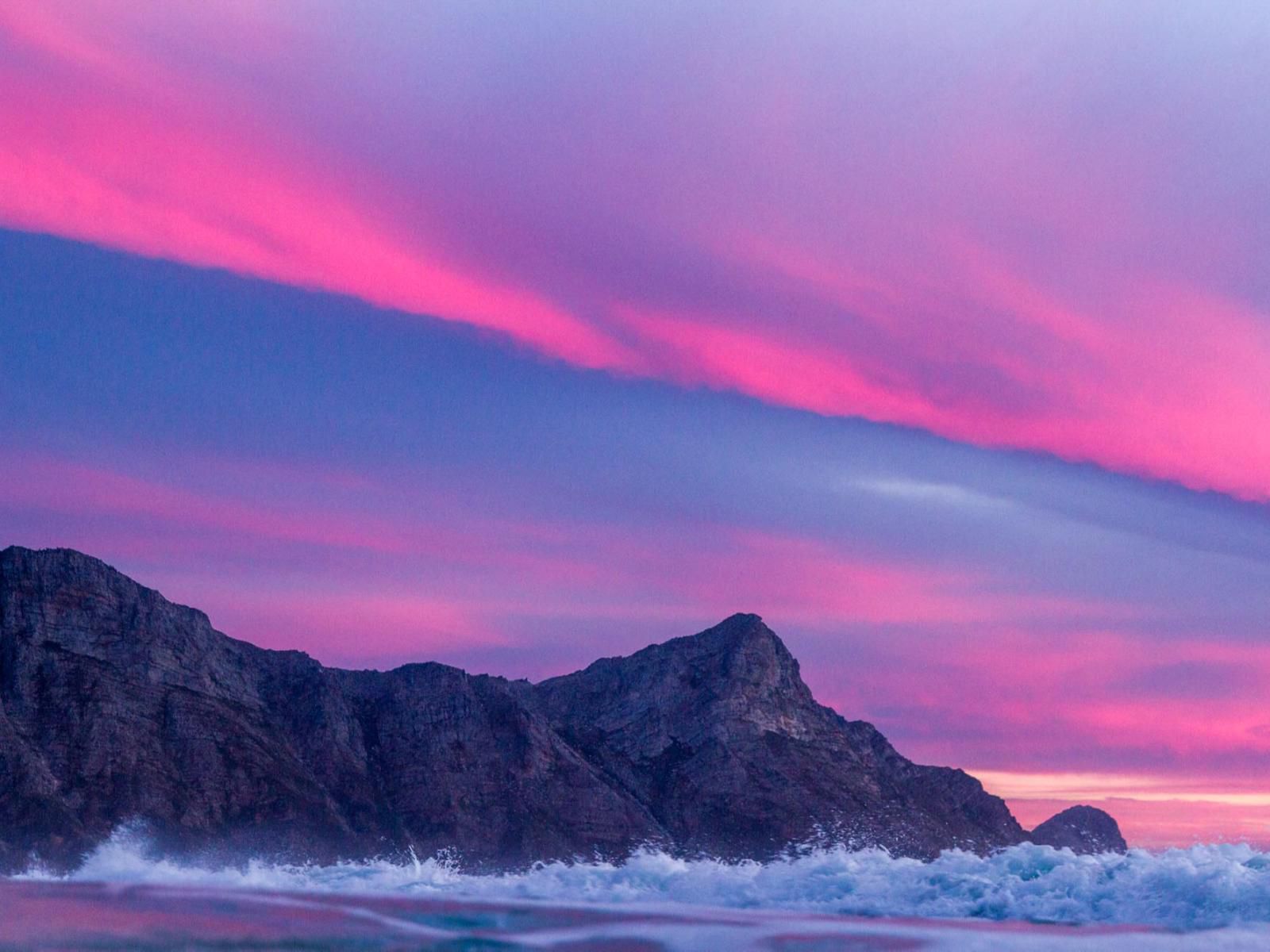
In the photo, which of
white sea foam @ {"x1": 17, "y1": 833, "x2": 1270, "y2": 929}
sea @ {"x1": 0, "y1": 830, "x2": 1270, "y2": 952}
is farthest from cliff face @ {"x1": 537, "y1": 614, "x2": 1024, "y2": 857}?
white sea foam @ {"x1": 17, "y1": 833, "x2": 1270, "y2": 929}

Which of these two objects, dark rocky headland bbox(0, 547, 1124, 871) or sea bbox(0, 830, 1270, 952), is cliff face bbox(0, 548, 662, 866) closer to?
dark rocky headland bbox(0, 547, 1124, 871)

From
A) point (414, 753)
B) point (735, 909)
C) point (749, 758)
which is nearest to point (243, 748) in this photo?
point (414, 753)

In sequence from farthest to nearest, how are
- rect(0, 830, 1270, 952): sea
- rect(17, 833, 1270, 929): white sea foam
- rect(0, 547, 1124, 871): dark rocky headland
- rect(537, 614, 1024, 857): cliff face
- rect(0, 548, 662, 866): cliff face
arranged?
1. rect(537, 614, 1024, 857): cliff face
2. rect(0, 547, 1124, 871): dark rocky headland
3. rect(0, 548, 662, 866): cliff face
4. rect(17, 833, 1270, 929): white sea foam
5. rect(0, 830, 1270, 952): sea

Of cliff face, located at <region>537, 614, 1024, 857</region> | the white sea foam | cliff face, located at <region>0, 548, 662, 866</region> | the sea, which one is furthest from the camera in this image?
cliff face, located at <region>537, 614, 1024, 857</region>

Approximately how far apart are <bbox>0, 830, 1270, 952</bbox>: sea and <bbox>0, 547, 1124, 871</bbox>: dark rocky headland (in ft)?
189

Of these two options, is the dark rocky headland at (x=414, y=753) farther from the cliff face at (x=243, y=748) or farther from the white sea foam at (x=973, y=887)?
the white sea foam at (x=973, y=887)

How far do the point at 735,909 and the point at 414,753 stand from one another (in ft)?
350

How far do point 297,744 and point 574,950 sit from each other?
117524 mm

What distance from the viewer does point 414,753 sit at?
486 ft

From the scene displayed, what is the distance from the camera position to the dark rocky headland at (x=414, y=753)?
117000 mm

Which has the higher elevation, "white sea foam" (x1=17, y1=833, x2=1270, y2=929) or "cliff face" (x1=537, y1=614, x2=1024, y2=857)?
"cliff face" (x1=537, y1=614, x2=1024, y2=857)

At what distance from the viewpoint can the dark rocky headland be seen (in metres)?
117

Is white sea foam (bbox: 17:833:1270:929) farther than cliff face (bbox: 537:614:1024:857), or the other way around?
cliff face (bbox: 537:614:1024:857)

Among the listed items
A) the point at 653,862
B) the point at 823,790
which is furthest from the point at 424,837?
the point at 653,862
